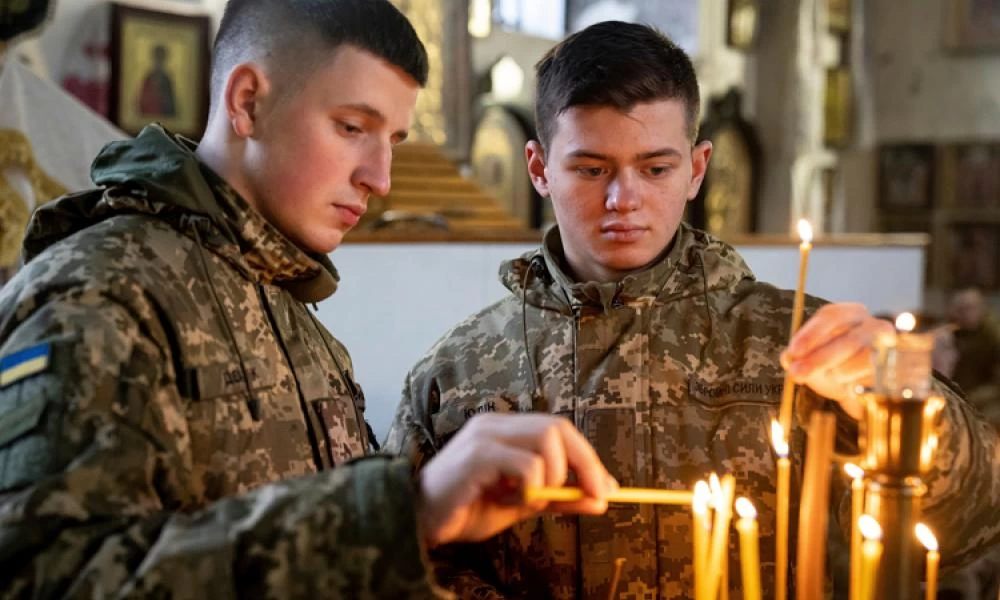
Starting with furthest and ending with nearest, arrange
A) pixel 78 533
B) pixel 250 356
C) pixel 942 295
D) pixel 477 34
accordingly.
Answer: pixel 942 295
pixel 477 34
pixel 250 356
pixel 78 533

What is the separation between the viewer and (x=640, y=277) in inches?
86.2

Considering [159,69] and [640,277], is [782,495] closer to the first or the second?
[640,277]

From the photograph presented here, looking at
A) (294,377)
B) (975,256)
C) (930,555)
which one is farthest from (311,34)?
(975,256)

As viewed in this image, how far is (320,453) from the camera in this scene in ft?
5.65

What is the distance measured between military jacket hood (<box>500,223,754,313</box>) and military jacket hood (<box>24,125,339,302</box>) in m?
0.61

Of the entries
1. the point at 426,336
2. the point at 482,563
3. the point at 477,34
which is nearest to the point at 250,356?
the point at 482,563

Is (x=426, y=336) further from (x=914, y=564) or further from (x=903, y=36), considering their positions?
(x=903, y=36)

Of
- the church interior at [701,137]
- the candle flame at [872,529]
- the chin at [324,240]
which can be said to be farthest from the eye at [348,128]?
Answer: the church interior at [701,137]

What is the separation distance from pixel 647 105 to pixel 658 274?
310 mm

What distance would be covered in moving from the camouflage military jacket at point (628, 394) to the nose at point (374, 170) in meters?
0.63

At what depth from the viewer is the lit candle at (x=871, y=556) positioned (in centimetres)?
104

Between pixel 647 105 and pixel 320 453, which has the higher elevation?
pixel 647 105

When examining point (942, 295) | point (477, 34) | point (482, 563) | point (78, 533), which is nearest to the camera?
point (78, 533)

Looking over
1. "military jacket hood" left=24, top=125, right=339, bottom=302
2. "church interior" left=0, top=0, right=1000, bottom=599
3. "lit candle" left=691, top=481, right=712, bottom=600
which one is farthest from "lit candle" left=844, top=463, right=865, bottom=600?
"church interior" left=0, top=0, right=1000, bottom=599
